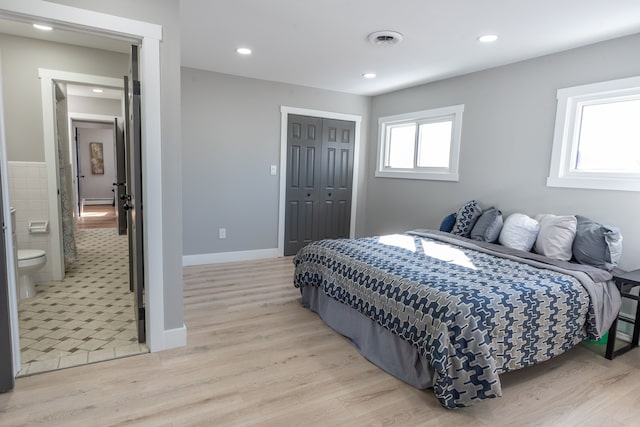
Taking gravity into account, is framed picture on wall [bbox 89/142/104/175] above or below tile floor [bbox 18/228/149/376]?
above

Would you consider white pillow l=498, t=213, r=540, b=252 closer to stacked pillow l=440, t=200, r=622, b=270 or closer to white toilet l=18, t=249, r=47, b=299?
stacked pillow l=440, t=200, r=622, b=270

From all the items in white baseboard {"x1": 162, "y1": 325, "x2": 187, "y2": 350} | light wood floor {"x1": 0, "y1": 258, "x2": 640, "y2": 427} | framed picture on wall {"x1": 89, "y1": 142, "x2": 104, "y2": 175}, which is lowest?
light wood floor {"x1": 0, "y1": 258, "x2": 640, "y2": 427}

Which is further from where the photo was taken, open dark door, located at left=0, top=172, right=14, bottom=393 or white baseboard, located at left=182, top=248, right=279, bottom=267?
white baseboard, located at left=182, top=248, right=279, bottom=267

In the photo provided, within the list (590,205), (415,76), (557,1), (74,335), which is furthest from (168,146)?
(590,205)

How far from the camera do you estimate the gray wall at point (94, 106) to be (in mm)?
6404

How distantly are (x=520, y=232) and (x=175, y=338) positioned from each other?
2.86 meters

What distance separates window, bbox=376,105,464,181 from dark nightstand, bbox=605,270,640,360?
73.7 inches

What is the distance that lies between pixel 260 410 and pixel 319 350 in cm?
70

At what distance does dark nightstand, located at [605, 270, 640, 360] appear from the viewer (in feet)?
7.80

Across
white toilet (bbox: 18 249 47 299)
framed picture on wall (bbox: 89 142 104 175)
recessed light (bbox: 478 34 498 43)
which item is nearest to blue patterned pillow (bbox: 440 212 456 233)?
recessed light (bbox: 478 34 498 43)

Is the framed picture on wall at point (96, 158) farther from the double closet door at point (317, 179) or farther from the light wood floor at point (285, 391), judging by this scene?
the light wood floor at point (285, 391)

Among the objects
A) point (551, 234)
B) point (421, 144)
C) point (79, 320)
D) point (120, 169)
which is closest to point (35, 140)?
point (79, 320)

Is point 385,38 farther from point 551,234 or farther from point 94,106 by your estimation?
point 94,106

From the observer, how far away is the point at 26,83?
3422 mm
